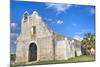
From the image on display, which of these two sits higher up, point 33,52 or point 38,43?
point 38,43

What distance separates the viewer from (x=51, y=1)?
2619 millimetres

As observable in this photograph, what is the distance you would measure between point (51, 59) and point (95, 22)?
794mm

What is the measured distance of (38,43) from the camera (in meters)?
2.56

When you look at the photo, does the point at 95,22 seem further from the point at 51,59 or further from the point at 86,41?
the point at 51,59

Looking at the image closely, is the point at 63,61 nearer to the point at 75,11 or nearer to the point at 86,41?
the point at 86,41

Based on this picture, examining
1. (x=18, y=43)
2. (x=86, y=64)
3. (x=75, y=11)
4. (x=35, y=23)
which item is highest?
(x=75, y=11)

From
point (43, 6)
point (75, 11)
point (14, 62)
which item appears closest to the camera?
point (14, 62)

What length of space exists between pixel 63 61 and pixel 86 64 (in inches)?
13.5

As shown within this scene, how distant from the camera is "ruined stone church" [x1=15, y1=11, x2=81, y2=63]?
2477mm

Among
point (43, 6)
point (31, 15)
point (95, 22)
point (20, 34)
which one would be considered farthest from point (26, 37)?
point (95, 22)

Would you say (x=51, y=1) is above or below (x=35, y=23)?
above

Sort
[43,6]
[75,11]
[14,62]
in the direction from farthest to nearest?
1. [75,11]
2. [43,6]
3. [14,62]

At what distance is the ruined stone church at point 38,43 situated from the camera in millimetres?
2477

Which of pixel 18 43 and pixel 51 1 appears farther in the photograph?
pixel 51 1
